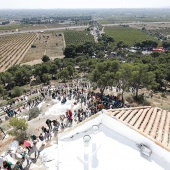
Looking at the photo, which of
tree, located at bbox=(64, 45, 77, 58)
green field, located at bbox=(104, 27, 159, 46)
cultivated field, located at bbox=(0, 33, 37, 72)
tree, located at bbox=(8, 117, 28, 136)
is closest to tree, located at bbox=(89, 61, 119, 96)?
tree, located at bbox=(8, 117, 28, 136)

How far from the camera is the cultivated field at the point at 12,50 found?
277ft

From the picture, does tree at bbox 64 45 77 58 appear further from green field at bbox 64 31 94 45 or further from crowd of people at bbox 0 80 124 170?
crowd of people at bbox 0 80 124 170

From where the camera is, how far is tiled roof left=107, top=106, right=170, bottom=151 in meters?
10.5

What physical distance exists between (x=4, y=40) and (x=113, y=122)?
133357mm

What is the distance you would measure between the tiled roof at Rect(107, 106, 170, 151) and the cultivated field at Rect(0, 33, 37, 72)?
69.9 metres

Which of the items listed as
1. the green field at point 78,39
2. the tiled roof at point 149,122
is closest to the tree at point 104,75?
the tiled roof at point 149,122

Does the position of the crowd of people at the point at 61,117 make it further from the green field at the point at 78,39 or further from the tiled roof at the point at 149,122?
the green field at the point at 78,39

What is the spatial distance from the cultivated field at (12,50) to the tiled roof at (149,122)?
69.9m

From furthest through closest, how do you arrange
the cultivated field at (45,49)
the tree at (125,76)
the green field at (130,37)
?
1. the green field at (130,37)
2. the cultivated field at (45,49)
3. the tree at (125,76)

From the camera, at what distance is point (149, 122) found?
12.2 m

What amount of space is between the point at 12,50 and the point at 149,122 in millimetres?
104416

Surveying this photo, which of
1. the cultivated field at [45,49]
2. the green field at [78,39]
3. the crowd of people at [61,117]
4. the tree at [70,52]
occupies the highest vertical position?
the crowd of people at [61,117]

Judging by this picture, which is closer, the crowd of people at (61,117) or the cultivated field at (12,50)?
the crowd of people at (61,117)

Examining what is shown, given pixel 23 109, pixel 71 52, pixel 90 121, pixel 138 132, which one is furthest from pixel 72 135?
pixel 71 52
